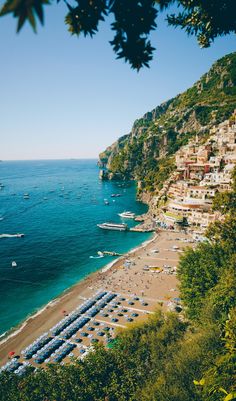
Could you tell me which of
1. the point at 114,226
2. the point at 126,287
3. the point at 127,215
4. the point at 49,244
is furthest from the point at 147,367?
the point at 127,215

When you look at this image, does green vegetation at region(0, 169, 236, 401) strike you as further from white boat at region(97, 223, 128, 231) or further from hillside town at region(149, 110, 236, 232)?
white boat at region(97, 223, 128, 231)

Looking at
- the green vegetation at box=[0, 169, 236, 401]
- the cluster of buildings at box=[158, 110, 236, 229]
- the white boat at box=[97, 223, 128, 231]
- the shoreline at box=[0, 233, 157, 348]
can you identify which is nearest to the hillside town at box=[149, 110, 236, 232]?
the cluster of buildings at box=[158, 110, 236, 229]

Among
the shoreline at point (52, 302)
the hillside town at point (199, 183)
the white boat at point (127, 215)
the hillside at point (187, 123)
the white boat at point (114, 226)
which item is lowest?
the shoreline at point (52, 302)

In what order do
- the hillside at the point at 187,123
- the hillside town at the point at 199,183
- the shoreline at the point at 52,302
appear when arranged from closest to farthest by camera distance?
the shoreline at the point at 52,302 → the hillside town at the point at 199,183 → the hillside at the point at 187,123

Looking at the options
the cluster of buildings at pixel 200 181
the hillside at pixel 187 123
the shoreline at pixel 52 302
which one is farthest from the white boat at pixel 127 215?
the hillside at pixel 187 123

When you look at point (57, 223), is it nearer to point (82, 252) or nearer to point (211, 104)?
point (82, 252)

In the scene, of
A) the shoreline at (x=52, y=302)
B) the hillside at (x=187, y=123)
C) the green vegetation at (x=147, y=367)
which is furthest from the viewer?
the hillside at (x=187, y=123)

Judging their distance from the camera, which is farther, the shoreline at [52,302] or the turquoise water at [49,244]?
the turquoise water at [49,244]

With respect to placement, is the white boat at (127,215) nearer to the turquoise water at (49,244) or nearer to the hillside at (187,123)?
the turquoise water at (49,244)
